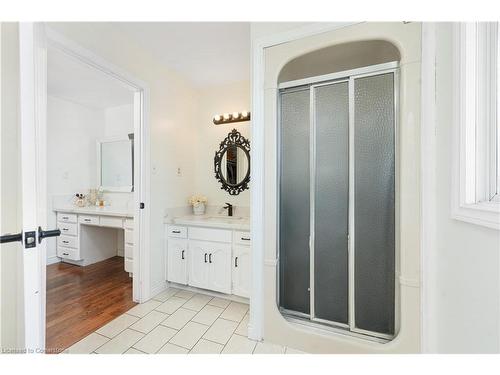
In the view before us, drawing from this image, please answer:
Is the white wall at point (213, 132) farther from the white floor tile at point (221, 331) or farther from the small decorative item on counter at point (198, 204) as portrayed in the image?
the white floor tile at point (221, 331)

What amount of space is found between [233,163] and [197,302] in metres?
1.64

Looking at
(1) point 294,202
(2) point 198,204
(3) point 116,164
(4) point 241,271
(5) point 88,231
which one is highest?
(3) point 116,164

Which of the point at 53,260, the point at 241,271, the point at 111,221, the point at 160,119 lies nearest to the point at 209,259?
the point at 241,271

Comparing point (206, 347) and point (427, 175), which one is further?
point (206, 347)

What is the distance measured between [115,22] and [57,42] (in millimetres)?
564

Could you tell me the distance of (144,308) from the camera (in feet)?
6.83

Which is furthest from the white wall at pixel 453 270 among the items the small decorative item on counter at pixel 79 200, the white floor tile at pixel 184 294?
the small decorative item on counter at pixel 79 200

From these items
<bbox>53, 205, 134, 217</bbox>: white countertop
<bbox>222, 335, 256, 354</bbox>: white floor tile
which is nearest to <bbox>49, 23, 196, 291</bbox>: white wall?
<bbox>53, 205, 134, 217</bbox>: white countertop

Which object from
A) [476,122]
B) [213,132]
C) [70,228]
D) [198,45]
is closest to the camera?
[476,122]

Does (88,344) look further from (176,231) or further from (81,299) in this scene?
(176,231)

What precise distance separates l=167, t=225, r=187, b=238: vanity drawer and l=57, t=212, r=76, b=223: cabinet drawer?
1694mm

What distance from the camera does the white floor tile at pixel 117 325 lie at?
5.61 ft
